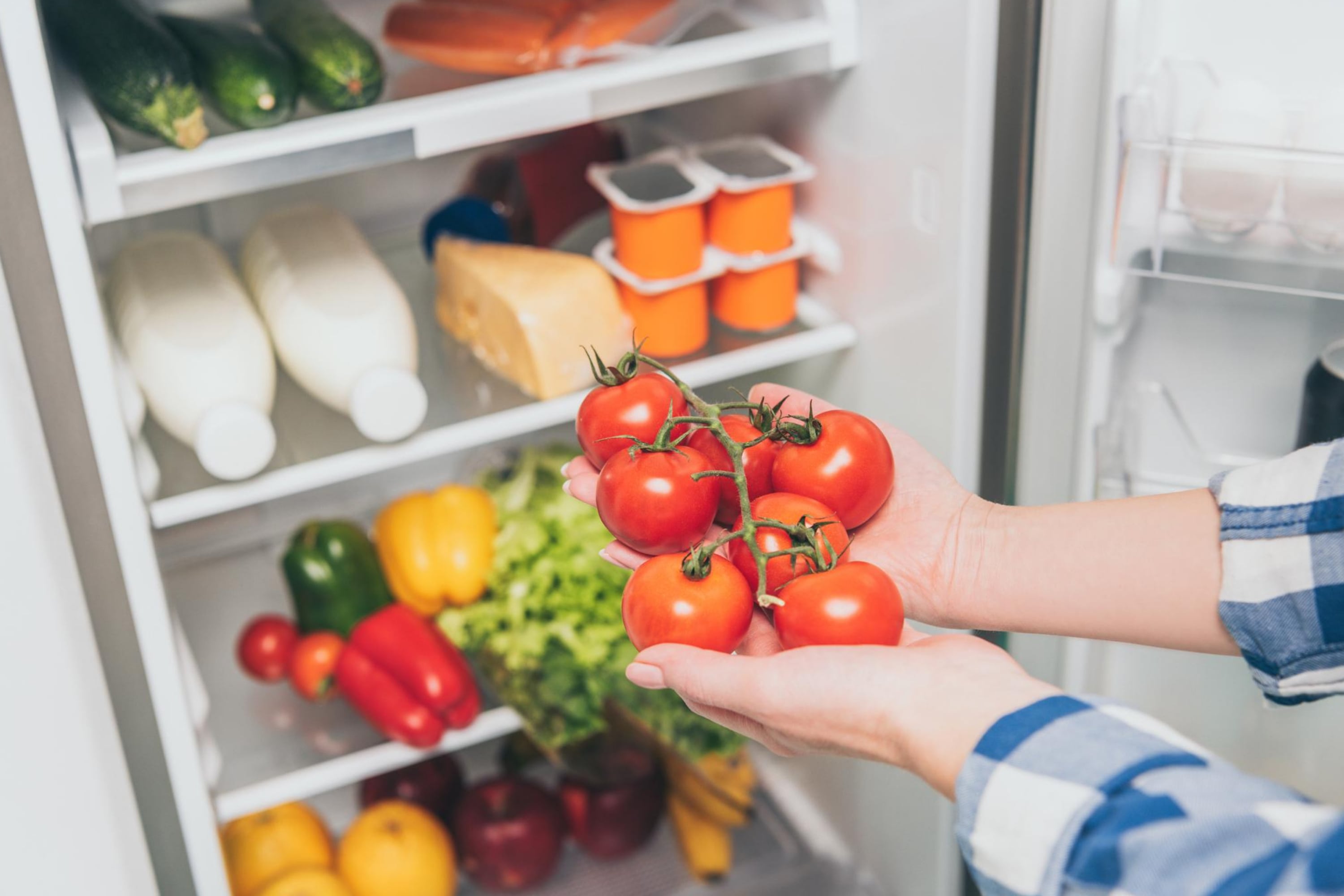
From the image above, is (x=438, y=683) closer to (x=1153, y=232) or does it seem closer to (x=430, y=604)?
(x=430, y=604)

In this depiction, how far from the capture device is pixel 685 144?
71.3 inches

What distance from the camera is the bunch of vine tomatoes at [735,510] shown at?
Answer: 2.87 feet

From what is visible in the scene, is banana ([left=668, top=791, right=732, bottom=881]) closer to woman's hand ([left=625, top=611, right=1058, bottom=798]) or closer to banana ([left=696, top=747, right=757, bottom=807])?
banana ([left=696, top=747, right=757, bottom=807])

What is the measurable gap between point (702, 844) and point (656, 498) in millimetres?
1017

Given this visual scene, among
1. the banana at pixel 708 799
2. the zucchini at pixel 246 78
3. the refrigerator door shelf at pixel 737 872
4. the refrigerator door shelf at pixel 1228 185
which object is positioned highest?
the zucchini at pixel 246 78

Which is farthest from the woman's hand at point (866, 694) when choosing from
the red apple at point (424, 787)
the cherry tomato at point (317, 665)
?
the red apple at point (424, 787)

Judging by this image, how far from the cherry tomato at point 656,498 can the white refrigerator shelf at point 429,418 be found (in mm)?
481

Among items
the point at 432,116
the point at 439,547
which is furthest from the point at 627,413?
the point at 439,547

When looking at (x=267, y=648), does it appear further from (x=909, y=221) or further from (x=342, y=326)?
(x=909, y=221)

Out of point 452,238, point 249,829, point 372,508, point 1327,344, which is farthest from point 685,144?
point 249,829

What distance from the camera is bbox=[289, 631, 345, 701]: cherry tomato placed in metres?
1.59

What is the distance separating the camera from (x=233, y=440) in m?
1.29

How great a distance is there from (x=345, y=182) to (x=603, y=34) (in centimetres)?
54

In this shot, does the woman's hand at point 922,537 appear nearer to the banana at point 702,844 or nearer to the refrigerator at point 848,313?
the refrigerator at point 848,313
